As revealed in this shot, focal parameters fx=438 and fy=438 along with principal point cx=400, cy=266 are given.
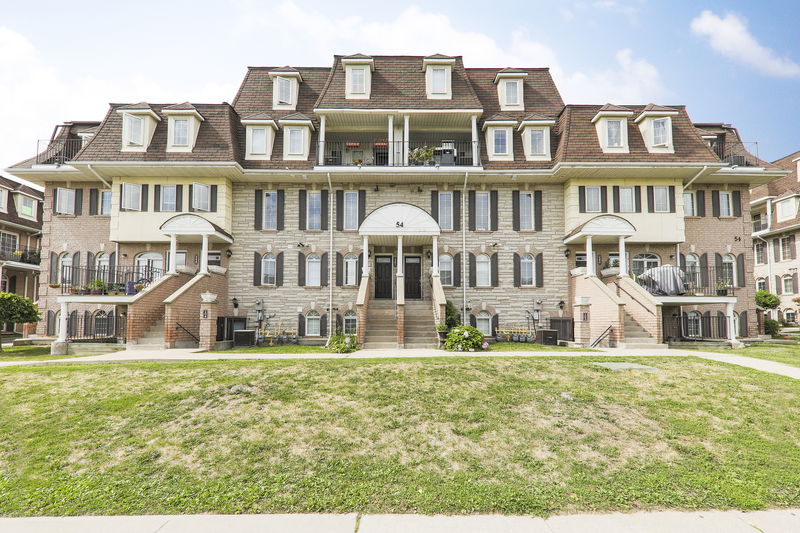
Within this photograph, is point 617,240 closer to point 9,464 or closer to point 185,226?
point 185,226

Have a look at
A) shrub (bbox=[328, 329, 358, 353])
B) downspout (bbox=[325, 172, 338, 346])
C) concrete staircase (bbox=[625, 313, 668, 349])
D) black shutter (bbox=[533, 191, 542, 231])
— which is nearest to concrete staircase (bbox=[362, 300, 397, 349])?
shrub (bbox=[328, 329, 358, 353])

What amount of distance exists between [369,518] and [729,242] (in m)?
23.6

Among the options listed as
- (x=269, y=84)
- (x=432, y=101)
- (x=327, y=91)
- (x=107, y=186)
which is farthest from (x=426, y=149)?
(x=107, y=186)

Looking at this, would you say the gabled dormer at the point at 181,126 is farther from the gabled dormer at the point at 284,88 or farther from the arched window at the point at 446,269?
the arched window at the point at 446,269

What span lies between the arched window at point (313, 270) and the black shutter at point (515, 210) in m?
9.17

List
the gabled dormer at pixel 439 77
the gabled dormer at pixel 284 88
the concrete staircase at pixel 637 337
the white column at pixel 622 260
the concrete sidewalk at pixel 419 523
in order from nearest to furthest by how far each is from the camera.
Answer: the concrete sidewalk at pixel 419 523
the concrete staircase at pixel 637 337
the white column at pixel 622 260
the gabled dormer at pixel 439 77
the gabled dormer at pixel 284 88

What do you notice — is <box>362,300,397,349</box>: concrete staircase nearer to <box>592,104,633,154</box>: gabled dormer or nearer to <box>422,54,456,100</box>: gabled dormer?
<box>422,54,456,100</box>: gabled dormer

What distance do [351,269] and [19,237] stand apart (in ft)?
84.9

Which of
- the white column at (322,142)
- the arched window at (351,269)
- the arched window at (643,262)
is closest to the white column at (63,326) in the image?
the arched window at (351,269)

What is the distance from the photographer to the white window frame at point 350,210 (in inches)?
809

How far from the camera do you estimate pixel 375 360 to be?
11328 mm

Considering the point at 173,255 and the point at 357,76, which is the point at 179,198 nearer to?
the point at 173,255

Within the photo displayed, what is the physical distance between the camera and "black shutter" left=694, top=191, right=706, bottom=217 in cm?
2144

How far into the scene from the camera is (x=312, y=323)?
19.9 metres
